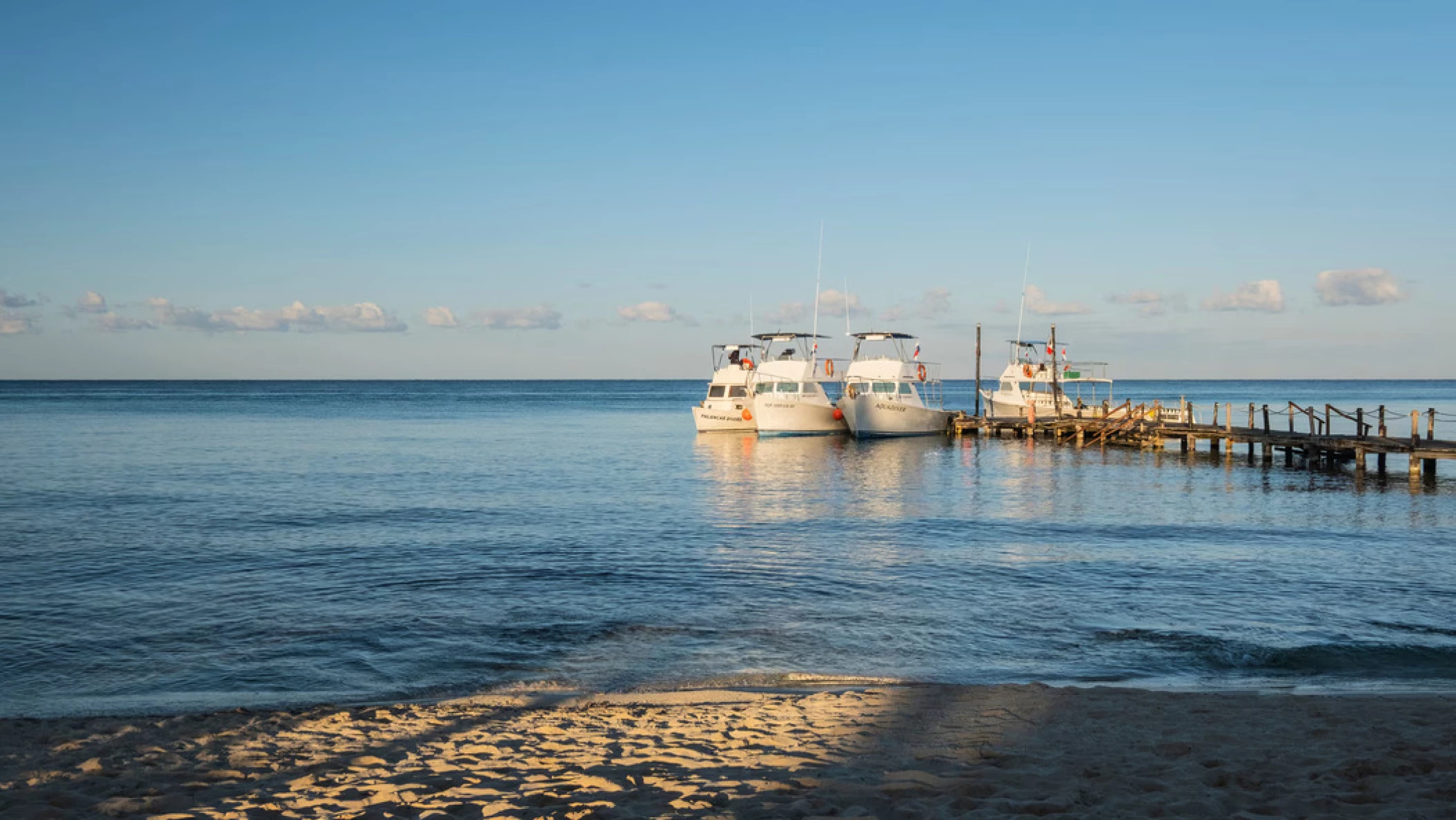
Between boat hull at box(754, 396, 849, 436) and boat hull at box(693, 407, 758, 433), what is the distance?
8.64ft

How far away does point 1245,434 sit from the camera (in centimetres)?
3997

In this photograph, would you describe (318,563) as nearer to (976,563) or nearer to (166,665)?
(166,665)

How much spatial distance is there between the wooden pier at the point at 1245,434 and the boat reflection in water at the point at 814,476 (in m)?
5.61

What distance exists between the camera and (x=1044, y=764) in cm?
724

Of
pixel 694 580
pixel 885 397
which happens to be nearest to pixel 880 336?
pixel 885 397

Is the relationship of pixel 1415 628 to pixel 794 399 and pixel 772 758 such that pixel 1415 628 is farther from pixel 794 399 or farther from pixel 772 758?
pixel 794 399

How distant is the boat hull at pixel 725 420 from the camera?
2154 inches

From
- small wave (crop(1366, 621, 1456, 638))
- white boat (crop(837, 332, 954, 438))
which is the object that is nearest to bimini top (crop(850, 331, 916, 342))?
white boat (crop(837, 332, 954, 438))

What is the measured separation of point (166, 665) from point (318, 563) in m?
6.48

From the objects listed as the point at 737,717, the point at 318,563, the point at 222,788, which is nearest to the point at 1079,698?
the point at 737,717

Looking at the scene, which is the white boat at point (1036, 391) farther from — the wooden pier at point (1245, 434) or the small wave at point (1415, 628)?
the small wave at point (1415, 628)

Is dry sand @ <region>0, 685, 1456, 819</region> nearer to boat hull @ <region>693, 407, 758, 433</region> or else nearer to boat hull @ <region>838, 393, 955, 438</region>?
boat hull @ <region>838, 393, 955, 438</region>

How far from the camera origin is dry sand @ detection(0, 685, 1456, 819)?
6.38m

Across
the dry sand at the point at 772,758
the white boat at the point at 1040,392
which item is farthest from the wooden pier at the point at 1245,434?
the dry sand at the point at 772,758
